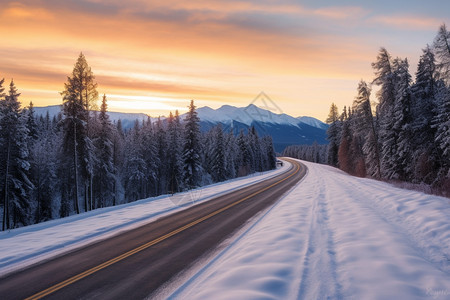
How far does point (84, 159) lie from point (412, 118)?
3473 centimetres

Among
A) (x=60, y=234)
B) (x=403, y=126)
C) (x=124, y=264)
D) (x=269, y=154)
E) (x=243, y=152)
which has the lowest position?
(x=60, y=234)

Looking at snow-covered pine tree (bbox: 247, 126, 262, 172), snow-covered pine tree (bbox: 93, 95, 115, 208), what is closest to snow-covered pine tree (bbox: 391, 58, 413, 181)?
snow-covered pine tree (bbox: 93, 95, 115, 208)

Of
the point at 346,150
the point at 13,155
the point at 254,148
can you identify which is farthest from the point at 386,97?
the point at 254,148

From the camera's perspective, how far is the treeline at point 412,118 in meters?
23.0

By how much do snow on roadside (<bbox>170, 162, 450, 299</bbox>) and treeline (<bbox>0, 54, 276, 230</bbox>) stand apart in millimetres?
13261

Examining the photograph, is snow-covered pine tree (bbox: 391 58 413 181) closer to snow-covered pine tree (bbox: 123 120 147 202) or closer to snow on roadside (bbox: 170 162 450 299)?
snow on roadside (bbox: 170 162 450 299)

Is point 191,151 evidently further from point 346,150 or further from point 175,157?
point 346,150

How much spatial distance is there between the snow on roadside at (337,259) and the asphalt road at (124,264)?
89cm

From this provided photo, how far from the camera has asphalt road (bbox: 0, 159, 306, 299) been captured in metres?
6.00

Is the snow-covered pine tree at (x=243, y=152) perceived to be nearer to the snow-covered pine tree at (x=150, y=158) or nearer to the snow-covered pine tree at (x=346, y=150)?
the snow-covered pine tree at (x=346, y=150)

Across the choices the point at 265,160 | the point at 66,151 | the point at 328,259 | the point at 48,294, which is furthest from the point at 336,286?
the point at 265,160

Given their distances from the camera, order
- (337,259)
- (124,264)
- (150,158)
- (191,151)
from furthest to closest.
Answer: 1. (150,158)
2. (191,151)
3. (124,264)
4. (337,259)

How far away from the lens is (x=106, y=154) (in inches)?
1395

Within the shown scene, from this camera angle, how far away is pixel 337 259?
7.22 m
